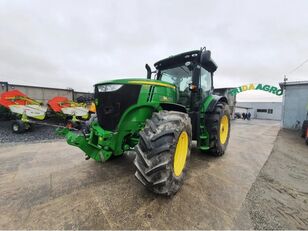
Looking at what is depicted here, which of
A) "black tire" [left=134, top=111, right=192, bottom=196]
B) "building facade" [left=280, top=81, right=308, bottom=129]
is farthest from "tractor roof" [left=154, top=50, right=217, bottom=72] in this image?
"building facade" [left=280, top=81, right=308, bottom=129]

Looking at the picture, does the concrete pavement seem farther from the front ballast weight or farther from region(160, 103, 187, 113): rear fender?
region(160, 103, 187, 113): rear fender

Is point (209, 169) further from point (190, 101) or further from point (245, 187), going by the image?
point (190, 101)

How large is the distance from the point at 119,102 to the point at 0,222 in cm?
183

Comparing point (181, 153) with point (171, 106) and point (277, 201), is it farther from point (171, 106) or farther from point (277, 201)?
point (277, 201)

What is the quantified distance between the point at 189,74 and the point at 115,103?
74.7 inches

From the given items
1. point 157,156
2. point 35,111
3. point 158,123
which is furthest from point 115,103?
point 35,111

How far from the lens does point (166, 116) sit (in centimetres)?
205

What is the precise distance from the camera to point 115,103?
228 centimetres

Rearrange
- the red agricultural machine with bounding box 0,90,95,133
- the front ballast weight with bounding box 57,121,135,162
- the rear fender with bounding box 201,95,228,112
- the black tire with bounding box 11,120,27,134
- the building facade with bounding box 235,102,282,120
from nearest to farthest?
the front ballast weight with bounding box 57,121,135,162
the rear fender with bounding box 201,95,228,112
the black tire with bounding box 11,120,27,134
the red agricultural machine with bounding box 0,90,95,133
the building facade with bounding box 235,102,282,120

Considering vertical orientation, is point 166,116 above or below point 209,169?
above

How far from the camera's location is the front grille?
88.3 inches

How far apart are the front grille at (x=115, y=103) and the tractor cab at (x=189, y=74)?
4.42ft

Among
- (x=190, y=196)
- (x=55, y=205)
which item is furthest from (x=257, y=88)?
(x=55, y=205)

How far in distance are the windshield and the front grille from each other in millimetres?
1512
